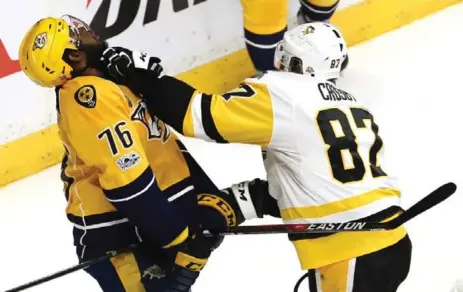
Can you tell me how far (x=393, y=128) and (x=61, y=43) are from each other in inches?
74.0

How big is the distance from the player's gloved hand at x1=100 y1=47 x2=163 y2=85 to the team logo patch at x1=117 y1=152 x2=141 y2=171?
195 millimetres

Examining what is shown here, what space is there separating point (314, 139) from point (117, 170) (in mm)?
458

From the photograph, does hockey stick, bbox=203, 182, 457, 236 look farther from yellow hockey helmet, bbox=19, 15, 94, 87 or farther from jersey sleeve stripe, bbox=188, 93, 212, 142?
yellow hockey helmet, bbox=19, 15, 94, 87

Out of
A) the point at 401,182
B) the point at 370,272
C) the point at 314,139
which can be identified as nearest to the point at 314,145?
the point at 314,139

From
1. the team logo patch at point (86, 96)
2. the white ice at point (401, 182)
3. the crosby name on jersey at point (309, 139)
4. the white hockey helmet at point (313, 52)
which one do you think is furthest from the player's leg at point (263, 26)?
the team logo patch at point (86, 96)

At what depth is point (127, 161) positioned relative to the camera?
6.30 feet

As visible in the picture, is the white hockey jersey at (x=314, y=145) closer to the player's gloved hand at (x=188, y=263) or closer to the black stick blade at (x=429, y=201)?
the black stick blade at (x=429, y=201)

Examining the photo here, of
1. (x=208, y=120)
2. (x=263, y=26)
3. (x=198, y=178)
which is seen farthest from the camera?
(x=263, y=26)

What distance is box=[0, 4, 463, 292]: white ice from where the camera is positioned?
2725mm

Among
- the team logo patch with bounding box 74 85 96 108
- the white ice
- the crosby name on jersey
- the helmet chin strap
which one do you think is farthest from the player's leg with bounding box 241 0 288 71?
the team logo patch with bounding box 74 85 96 108

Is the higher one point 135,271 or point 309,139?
point 309,139

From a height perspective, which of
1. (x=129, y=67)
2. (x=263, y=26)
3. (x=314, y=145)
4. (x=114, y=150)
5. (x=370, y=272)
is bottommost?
(x=263, y=26)

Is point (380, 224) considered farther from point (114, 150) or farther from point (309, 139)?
point (114, 150)

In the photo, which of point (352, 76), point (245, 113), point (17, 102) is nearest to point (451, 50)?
point (352, 76)
